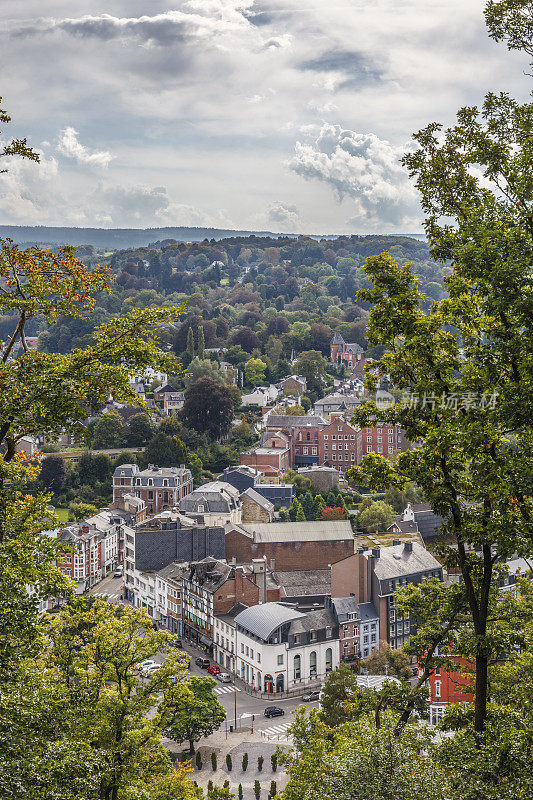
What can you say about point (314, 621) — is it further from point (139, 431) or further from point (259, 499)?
point (139, 431)

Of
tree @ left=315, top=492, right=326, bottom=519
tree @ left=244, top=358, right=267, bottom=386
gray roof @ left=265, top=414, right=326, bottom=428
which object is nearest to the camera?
tree @ left=315, top=492, right=326, bottom=519

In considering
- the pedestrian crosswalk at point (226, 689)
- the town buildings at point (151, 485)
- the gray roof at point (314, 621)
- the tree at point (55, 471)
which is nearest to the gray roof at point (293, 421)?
the town buildings at point (151, 485)

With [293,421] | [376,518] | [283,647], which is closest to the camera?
[283,647]

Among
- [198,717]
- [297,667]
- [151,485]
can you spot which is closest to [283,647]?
[297,667]

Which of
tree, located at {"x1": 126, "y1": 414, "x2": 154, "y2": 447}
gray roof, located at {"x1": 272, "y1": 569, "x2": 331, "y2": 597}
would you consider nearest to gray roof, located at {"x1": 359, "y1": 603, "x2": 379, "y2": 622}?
gray roof, located at {"x1": 272, "y1": 569, "x2": 331, "y2": 597}

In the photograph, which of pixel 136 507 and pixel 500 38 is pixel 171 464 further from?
pixel 500 38

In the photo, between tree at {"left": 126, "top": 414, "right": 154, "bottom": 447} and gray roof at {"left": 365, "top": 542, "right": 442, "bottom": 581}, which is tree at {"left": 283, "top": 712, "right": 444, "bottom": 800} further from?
tree at {"left": 126, "top": 414, "right": 154, "bottom": 447}
